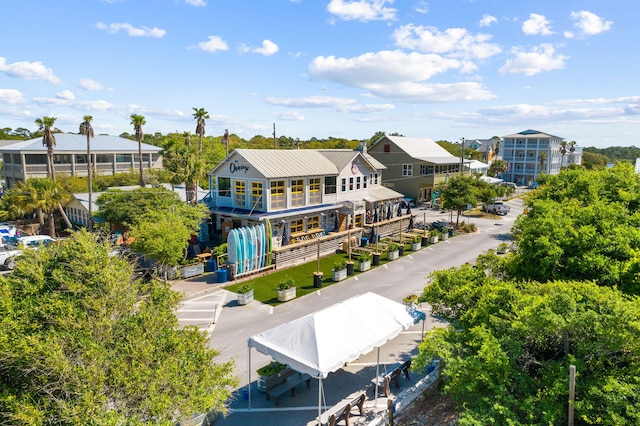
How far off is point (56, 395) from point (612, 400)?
10431mm

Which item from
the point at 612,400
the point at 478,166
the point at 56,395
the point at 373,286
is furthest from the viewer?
the point at 478,166

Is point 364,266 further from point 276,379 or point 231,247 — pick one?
point 276,379

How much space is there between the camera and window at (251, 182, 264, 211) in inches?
1188

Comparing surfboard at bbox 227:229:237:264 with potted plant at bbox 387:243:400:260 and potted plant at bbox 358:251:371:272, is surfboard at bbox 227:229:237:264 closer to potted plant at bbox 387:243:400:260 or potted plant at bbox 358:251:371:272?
potted plant at bbox 358:251:371:272

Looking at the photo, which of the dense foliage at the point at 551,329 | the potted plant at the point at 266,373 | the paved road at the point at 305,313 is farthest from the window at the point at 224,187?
the dense foliage at the point at 551,329

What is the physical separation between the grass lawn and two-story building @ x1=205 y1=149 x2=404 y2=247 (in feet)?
10.5

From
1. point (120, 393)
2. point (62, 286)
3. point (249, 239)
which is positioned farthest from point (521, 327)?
point (249, 239)

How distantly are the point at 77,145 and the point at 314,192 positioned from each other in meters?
36.7

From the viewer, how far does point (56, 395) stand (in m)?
7.25

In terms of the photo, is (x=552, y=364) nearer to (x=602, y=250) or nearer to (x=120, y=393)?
(x=602, y=250)

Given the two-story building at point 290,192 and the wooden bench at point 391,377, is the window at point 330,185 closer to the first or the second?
the two-story building at point 290,192

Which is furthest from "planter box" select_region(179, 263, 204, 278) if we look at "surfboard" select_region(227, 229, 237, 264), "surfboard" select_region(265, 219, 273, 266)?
"surfboard" select_region(265, 219, 273, 266)

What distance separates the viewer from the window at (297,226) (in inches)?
1255

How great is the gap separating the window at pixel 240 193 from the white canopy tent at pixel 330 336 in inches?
742
